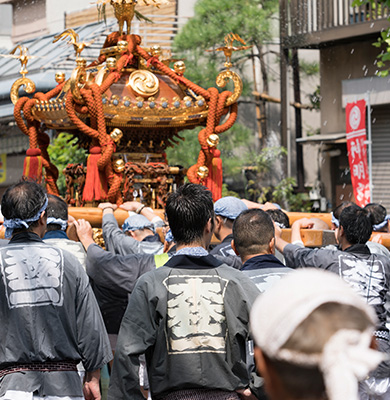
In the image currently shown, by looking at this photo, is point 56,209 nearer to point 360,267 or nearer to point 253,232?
point 253,232

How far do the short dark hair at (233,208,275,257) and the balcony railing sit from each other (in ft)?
36.2

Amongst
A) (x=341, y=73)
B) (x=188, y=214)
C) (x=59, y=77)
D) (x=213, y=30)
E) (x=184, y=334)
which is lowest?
(x=184, y=334)

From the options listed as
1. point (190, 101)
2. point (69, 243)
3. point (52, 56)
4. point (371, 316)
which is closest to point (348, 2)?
point (52, 56)

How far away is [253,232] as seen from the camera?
11.3 ft

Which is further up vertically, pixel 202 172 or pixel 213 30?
pixel 213 30

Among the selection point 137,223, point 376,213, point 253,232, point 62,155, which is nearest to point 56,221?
point 137,223

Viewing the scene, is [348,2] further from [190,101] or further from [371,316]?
[371,316]

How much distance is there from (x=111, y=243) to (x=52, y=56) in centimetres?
1325

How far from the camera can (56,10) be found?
2203 centimetres

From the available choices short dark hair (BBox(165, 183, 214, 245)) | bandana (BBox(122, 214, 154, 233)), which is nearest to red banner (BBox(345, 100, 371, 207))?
bandana (BBox(122, 214, 154, 233))

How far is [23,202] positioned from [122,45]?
13.4 ft

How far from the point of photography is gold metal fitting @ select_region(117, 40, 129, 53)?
7.11 m

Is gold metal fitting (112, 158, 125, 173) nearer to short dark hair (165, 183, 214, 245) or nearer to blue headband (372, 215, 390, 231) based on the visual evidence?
blue headband (372, 215, 390, 231)

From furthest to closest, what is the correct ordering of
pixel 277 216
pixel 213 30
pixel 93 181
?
pixel 213 30
pixel 93 181
pixel 277 216
